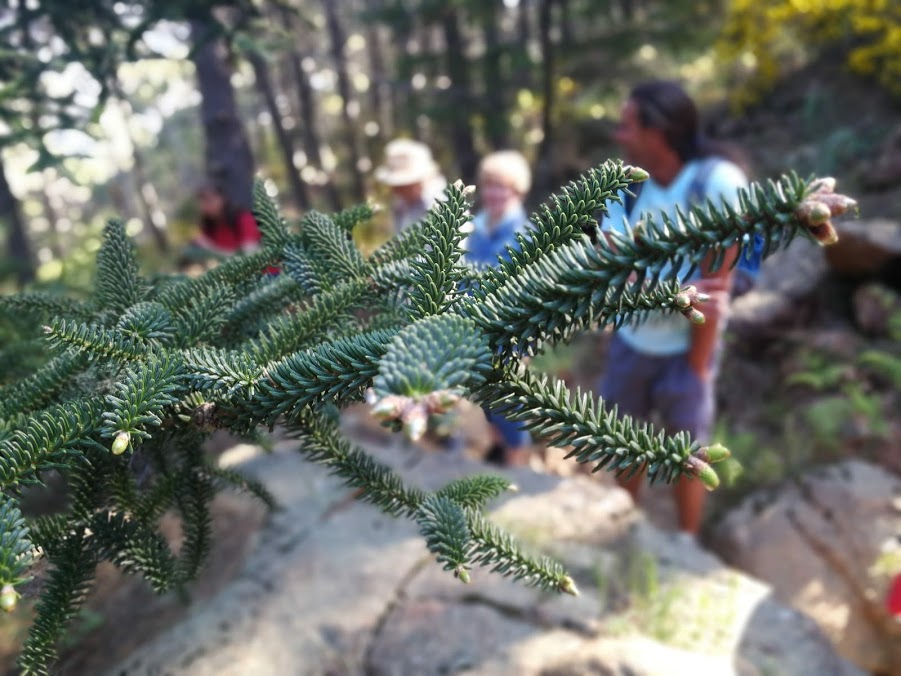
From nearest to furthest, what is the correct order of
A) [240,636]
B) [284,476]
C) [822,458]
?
[240,636] → [284,476] → [822,458]

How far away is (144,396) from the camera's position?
102 centimetres

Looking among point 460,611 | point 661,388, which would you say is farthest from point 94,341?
point 661,388

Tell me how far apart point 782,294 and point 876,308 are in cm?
97

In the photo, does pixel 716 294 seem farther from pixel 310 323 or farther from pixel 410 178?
pixel 410 178

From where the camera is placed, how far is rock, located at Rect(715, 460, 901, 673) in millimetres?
4273

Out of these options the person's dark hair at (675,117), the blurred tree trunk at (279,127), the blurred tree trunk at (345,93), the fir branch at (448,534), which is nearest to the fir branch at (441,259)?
the fir branch at (448,534)

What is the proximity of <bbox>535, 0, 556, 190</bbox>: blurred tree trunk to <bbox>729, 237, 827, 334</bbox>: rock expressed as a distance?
5457mm

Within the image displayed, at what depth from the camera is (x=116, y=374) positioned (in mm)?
1205

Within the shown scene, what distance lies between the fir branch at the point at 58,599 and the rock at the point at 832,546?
4605 mm

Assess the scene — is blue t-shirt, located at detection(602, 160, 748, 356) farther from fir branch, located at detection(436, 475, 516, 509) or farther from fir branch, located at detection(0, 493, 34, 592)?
fir branch, located at detection(0, 493, 34, 592)

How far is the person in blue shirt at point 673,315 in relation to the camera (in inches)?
125

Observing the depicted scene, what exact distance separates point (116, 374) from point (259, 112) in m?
22.4

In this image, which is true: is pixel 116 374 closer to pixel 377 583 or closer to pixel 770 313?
pixel 377 583

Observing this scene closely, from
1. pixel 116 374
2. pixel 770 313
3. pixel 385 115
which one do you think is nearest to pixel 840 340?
pixel 770 313
